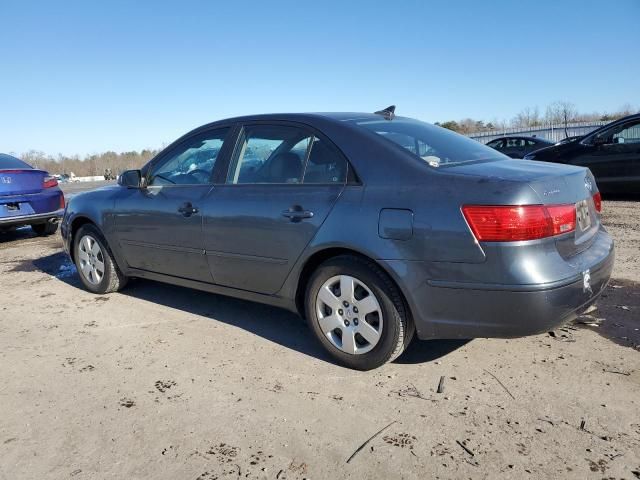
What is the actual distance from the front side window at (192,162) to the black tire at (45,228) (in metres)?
5.64

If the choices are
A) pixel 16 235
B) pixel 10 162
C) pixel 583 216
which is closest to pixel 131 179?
pixel 583 216

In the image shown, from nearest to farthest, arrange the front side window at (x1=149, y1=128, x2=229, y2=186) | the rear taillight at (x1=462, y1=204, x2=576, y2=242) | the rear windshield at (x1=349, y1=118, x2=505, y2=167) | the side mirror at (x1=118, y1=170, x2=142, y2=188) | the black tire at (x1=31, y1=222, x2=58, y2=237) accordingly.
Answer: the rear taillight at (x1=462, y1=204, x2=576, y2=242) < the rear windshield at (x1=349, y1=118, x2=505, y2=167) < the front side window at (x1=149, y1=128, x2=229, y2=186) < the side mirror at (x1=118, y1=170, x2=142, y2=188) < the black tire at (x1=31, y1=222, x2=58, y2=237)

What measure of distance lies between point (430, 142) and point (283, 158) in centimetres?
102

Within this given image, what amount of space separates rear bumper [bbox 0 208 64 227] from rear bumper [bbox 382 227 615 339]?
23.6ft

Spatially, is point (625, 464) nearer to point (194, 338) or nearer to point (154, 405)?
point (154, 405)

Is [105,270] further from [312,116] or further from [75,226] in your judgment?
[312,116]

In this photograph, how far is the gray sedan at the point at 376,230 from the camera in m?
2.72

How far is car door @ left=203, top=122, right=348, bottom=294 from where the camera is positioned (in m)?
3.37

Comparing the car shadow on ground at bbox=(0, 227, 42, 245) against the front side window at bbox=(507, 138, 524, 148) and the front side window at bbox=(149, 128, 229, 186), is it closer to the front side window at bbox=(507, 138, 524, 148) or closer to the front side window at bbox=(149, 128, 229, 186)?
the front side window at bbox=(149, 128, 229, 186)

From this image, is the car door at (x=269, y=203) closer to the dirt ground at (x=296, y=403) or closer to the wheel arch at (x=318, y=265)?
the wheel arch at (x=318, y=265)

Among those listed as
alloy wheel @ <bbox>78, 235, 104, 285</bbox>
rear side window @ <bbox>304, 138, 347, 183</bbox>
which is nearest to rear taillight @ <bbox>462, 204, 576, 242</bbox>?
rear side window @ <bbox>304, 138, 347, 183</bbox>

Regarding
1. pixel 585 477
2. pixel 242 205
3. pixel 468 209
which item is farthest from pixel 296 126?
pixel 585 477

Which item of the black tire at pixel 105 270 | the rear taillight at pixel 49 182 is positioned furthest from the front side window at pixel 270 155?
the rear taillight at pixel 49 182

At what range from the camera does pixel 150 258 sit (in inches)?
180
